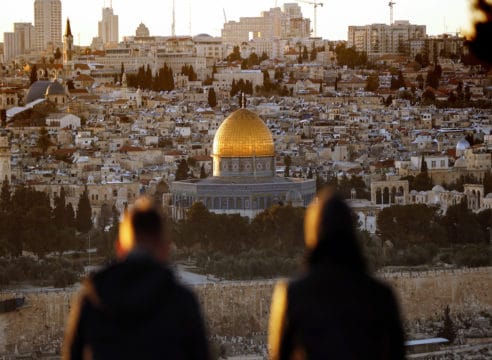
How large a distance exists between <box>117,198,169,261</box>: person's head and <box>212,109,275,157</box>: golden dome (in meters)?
38.9

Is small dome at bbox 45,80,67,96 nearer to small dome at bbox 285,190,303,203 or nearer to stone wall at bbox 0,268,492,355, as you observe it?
small dome at bbox 285,190,303,203

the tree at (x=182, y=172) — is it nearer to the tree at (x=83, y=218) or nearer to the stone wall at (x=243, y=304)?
the tree at (x=83, y=218)

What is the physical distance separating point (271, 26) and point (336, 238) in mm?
173054

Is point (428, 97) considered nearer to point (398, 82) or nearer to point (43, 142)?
point (398, 82)

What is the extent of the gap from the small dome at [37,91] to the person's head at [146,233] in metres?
86.2

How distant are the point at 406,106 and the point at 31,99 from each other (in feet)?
57.6

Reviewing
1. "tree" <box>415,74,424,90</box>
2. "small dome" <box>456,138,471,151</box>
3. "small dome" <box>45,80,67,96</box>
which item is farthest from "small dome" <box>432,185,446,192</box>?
"tree" <box>415,74,424,90</box>

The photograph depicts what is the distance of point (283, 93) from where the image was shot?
102625 millimetres

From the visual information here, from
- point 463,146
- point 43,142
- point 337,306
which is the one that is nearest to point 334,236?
point 337,306

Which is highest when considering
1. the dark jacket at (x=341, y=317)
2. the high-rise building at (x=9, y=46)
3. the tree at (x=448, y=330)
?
the high-rise building at (x=9, y=46)

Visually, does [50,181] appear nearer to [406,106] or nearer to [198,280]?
[198,280]

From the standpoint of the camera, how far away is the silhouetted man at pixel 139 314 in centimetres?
629

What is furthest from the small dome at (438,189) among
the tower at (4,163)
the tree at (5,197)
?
the tower at (4,163)

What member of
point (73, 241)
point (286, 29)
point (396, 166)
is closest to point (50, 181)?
point (396, 166)
